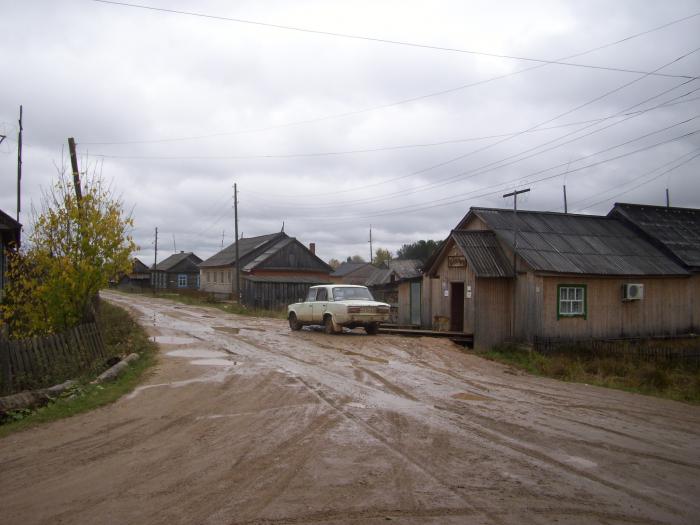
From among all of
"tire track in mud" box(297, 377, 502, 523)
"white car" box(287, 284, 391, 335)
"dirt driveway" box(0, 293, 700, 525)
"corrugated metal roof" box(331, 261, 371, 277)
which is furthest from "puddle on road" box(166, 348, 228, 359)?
"corrugated metal roof" box(331, 261, 371, 277)

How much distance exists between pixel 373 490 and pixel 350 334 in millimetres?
14785

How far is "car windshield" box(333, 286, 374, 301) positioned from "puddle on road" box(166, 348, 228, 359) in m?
5.89

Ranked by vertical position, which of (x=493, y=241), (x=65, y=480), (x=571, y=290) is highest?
(x=493, y=241)

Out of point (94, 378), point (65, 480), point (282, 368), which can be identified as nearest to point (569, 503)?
point (65, 480)

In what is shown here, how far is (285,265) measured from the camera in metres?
52.0

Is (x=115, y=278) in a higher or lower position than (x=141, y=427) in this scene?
higher

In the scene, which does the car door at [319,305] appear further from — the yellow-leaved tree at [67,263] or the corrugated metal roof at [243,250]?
the corrugated metal roof at [243,250]

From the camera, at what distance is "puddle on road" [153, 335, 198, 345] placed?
17125 mm

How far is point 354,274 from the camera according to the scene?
7412cm

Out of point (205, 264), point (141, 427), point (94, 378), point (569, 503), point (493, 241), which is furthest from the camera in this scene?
point (205, 264)

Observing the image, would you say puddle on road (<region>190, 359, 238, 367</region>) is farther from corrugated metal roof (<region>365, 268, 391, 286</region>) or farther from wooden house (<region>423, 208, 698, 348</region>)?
corrugated metal roof (<region>365, 268, 391, 286</region>)

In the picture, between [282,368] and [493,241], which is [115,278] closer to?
[282,368]

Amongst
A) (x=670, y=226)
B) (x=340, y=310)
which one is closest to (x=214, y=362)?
(x=340, y=310)

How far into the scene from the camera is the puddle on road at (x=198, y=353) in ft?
47.2
